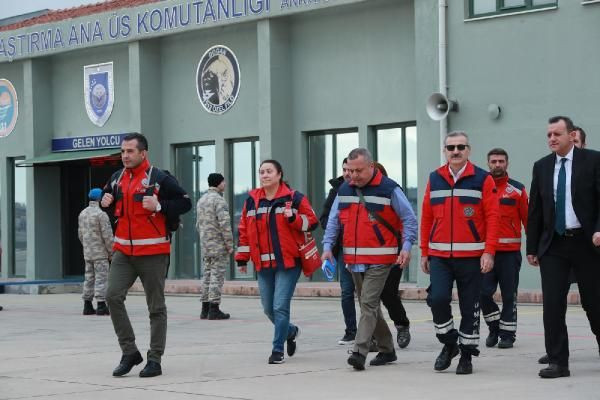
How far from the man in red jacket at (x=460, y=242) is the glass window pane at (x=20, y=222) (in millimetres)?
21368

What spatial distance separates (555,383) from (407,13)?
46.5 ft

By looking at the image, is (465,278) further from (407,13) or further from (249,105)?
(249,105)

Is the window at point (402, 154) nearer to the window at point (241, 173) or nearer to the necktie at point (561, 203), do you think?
the window at point (241, 173)

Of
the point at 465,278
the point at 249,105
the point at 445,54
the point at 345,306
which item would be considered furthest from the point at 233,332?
the point at 249,105

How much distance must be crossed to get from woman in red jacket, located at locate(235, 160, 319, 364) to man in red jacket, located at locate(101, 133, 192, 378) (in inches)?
38.8

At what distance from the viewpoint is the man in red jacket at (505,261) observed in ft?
42.0

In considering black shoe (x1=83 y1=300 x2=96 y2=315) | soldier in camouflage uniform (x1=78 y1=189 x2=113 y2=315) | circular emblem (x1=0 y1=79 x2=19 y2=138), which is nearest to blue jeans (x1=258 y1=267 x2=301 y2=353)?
soldier in camouflage uniform (x1=78 y1=189 x2=113 y2=315)

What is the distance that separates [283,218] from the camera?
11.8m

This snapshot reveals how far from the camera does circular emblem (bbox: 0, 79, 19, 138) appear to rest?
31.1m

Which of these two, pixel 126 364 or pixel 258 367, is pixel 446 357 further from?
pixel 126 364

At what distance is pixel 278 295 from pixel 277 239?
51 cm

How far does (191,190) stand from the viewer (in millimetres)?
27656

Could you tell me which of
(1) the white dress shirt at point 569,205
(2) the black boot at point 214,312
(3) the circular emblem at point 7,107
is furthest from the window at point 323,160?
(1) the white dress shirt at point 569,205

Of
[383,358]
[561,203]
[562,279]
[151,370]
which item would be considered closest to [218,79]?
[383,358]
